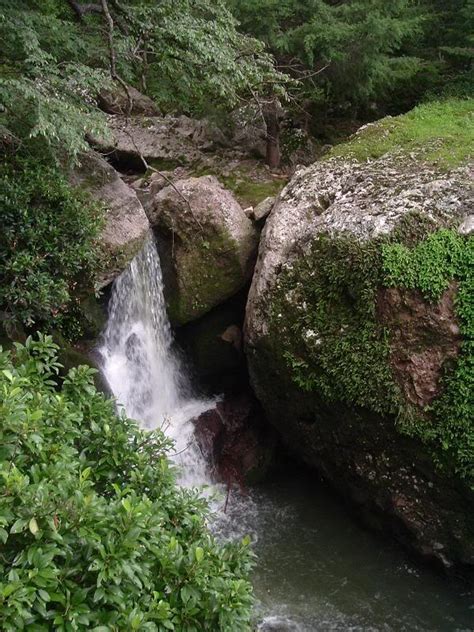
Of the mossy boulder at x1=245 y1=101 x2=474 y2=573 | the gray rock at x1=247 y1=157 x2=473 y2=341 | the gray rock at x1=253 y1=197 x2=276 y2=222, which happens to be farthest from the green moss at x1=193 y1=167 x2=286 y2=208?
the mossy boulder at x1=245 y1=101 x2=474 y2=573

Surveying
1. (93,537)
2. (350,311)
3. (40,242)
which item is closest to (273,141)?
(350,311)

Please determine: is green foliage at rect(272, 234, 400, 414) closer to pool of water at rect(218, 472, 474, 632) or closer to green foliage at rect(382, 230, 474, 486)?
green foliage at rect(382, 230, 474, 486)

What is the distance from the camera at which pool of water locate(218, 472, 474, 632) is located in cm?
609

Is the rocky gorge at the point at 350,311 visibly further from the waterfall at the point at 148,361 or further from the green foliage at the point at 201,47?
the green foliage at the point at 201,47

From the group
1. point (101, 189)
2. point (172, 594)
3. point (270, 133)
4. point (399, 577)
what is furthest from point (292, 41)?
point (172, 594)

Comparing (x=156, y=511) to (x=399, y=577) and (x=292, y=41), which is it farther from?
(x=292, y=41)

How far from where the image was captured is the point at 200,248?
8383mm

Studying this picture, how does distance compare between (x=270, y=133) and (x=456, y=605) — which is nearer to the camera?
(x=456, y=605)

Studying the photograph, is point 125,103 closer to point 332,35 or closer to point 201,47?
point 332,35

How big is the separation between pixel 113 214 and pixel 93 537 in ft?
18.9

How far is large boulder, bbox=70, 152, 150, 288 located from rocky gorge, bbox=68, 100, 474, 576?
0.02 meters

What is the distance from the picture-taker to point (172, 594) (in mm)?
3018

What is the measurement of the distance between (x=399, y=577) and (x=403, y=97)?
9817 millimetres

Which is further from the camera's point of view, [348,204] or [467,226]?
[348,204]
